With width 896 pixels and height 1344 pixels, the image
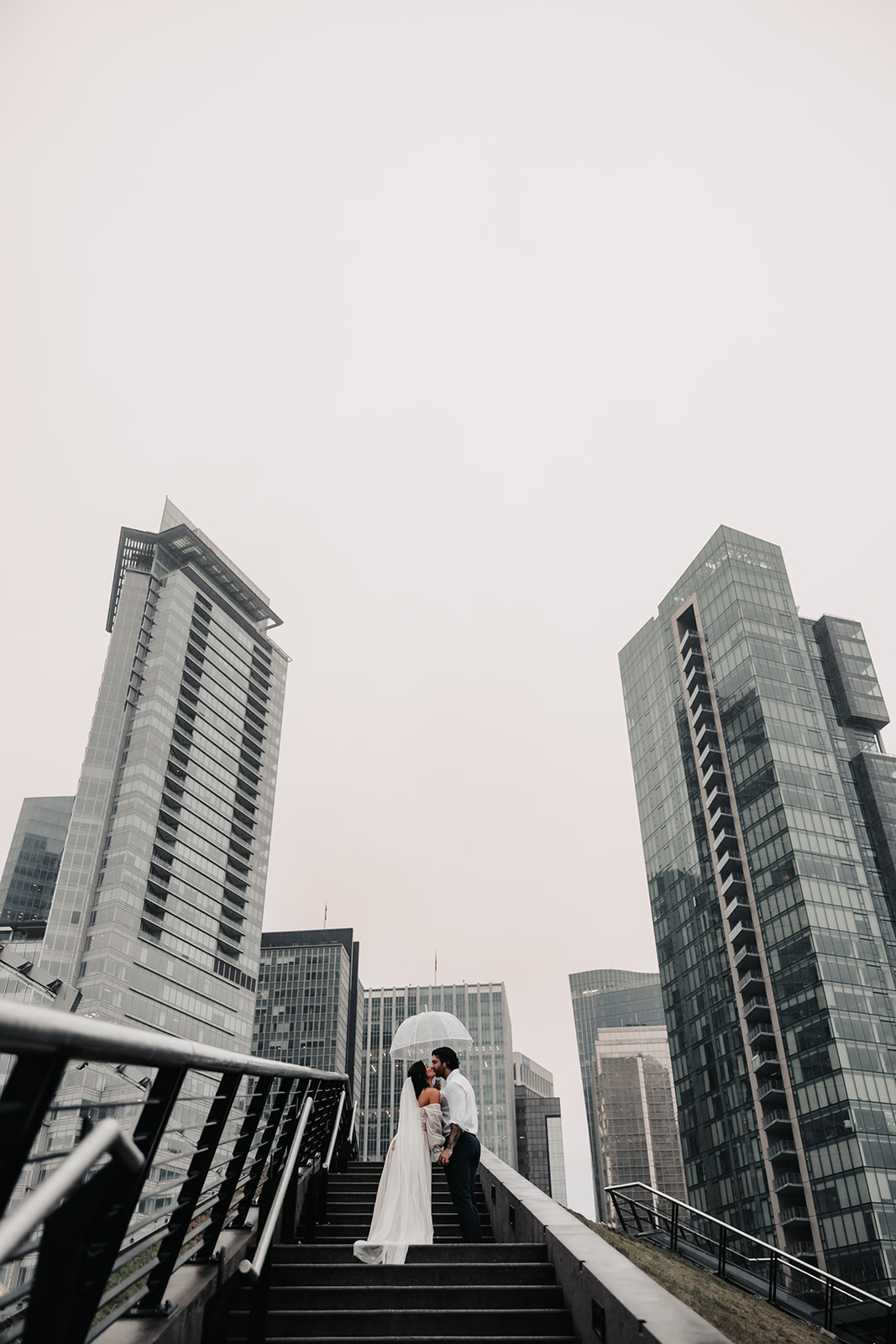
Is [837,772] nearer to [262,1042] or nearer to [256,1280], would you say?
[256,1280]

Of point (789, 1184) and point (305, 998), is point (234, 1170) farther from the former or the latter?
point (305, 998)

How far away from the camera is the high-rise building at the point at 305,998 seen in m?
115

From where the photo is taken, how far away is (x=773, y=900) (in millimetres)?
65688

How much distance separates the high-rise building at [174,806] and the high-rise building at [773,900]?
46.5m

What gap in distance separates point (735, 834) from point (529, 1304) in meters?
71.9

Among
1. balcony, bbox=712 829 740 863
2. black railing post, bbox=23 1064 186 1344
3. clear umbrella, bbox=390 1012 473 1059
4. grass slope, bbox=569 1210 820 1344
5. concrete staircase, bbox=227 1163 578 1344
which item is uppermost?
balcony, bbox=712 829 740 863

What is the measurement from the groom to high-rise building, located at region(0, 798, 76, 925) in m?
113

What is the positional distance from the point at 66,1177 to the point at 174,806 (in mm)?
95816

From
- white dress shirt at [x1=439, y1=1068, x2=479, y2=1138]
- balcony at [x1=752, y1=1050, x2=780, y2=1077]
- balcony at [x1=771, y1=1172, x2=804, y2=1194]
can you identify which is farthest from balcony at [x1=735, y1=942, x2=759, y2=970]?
white dress shirt at [x1=439, y1=1068, x2=479, y2=1138]

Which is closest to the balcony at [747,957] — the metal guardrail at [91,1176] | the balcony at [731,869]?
the balcony at [731,869]

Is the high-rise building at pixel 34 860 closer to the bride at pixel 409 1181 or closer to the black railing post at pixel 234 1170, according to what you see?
the bride at pixel 409 1181

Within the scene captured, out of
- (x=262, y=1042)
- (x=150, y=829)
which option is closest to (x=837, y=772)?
(x=150, y=829)

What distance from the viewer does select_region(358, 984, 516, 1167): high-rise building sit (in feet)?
431

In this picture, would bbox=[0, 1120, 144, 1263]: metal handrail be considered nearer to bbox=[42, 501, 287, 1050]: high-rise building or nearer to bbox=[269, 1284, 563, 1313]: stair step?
bbox=[269, 1284, 563, 1313]: stair step
